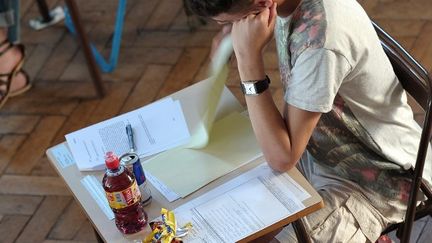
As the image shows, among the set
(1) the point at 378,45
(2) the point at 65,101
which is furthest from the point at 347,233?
(2) the point at 65,101

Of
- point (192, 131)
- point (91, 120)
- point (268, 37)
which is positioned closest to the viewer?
point (268, 37)

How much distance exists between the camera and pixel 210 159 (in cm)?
150

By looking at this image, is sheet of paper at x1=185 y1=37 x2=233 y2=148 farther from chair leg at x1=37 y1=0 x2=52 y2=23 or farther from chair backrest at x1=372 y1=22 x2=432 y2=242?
chair leg at x1=37 y1=0 x2=52 y2=23

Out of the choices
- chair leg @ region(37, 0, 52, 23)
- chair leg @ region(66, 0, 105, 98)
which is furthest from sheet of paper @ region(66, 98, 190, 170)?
chair leg @ region(37, 0, 52, 23)

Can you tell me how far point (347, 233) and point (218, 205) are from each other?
296 millimetres

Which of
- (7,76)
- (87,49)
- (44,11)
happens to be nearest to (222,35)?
(87,49)

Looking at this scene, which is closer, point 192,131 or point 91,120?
point 192,131

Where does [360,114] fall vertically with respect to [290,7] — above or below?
below

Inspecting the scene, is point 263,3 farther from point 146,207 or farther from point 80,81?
point 80,81

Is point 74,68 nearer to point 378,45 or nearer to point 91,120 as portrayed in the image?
point 91,120

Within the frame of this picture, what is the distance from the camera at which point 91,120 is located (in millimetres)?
2645

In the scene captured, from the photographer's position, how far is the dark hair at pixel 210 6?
132 cm

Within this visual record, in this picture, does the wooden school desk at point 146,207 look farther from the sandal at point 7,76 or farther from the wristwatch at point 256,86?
the sandal at point 7,76

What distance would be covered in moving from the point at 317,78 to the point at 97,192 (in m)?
0.50
